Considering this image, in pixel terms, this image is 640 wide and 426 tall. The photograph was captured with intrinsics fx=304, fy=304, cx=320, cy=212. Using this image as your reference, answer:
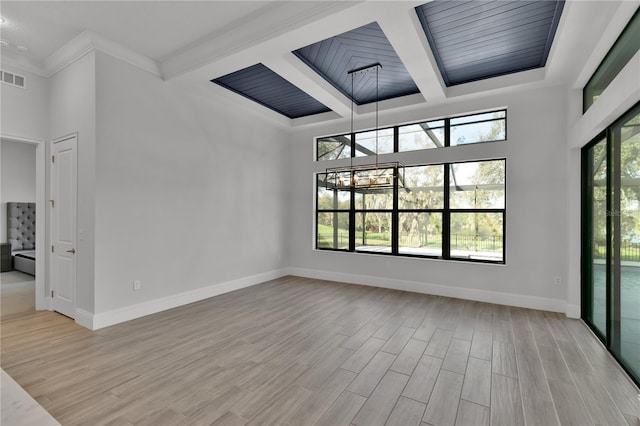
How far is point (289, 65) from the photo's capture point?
12.8 feet

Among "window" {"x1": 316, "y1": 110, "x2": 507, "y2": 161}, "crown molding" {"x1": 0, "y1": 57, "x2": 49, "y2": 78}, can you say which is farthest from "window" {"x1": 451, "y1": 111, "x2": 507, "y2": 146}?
"crown molding" {"x1": 0, "y1": 57, "x2": 49, "y2": 78}

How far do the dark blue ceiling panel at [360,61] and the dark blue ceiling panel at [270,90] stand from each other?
736mm

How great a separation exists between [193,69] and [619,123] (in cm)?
469

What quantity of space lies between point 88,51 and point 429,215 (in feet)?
17.9

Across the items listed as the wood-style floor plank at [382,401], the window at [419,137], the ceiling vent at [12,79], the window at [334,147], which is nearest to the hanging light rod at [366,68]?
the window at [419,137]

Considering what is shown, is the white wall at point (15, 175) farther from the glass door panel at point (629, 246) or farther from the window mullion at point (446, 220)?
the glass door panel at point (629, 246)

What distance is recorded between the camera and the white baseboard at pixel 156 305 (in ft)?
12.0

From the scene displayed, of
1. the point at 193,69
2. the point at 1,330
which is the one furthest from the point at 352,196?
the point at 1,330

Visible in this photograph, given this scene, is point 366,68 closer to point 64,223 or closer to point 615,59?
point 615,59

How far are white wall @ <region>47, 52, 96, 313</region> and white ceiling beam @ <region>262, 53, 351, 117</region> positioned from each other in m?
2.21

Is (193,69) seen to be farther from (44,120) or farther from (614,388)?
(614,388)

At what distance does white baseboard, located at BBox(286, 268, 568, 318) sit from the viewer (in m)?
4.40

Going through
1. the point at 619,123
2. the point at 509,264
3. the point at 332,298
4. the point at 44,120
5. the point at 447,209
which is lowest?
the point at 332,298

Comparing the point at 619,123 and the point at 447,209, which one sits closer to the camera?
the point at 619,123
